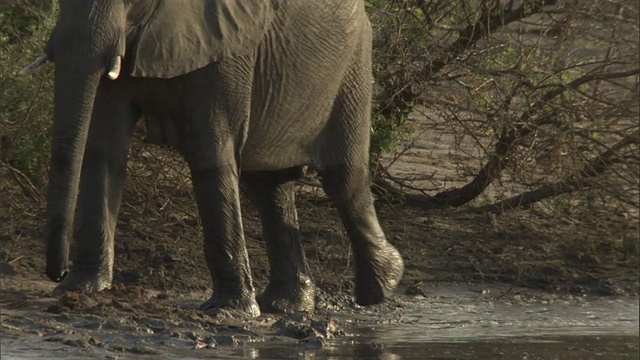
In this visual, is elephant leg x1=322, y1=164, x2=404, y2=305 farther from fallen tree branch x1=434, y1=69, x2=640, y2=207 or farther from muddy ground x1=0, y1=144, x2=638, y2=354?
fallen tree branch x1=434, y1=69, x2=640, y2=207

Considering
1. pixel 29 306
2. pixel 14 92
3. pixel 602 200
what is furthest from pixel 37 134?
pixel 602 200

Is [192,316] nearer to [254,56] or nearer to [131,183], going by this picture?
[254,56]

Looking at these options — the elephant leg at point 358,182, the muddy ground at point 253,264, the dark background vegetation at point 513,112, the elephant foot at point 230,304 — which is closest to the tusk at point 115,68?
the muddy ground at point 253,264

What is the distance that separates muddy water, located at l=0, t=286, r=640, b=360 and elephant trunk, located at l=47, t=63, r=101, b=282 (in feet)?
1.34

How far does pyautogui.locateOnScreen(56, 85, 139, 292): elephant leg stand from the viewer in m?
7.49

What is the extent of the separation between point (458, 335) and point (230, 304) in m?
1.29

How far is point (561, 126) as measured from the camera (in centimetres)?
998

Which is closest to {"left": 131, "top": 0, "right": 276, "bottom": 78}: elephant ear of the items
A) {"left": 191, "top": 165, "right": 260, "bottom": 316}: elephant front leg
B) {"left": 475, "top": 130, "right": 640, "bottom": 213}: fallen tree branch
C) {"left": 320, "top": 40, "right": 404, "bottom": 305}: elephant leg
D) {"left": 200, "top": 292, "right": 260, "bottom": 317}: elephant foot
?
{"left": 191, "top": 165, "right": 260, "bottom": 316}: elephant front leg

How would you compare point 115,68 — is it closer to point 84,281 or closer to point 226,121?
point 226,121

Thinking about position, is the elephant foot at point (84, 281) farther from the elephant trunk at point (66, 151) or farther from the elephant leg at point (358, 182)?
the elephant leg at point (358, 182)

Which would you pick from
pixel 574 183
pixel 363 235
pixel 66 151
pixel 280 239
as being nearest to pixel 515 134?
pixel 574 183

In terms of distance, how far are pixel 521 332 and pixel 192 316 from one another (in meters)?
1.97

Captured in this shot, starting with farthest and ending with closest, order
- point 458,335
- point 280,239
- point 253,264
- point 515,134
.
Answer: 1. point 515,134
2. point 253,264
3. point 280,239
4. point 458,335

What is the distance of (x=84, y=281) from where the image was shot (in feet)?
25.6
